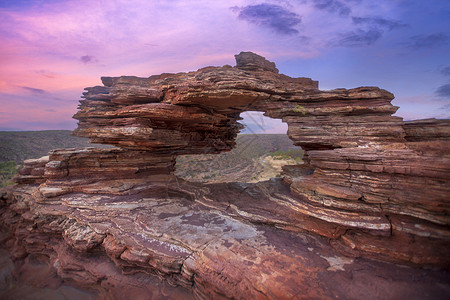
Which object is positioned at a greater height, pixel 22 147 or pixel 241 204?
pixel 22 147

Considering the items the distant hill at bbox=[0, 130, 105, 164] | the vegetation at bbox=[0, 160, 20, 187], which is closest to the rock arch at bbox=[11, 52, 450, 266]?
the vegetation at bbox=[0, 160, 20, 187]

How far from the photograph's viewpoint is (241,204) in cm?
1011

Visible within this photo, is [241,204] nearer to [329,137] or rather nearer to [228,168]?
[329,137]

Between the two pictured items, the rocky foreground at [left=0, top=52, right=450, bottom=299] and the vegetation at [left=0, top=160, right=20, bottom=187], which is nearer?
the rocky foreground at [left=0, top=52, right=450, bottom=299]

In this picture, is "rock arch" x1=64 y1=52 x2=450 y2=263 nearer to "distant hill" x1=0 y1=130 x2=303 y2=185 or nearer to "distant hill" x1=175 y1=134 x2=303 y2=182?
"distant hill" x1=175 y1=134 x2=303 y2=182

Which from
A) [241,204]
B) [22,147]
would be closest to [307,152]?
[241,204]

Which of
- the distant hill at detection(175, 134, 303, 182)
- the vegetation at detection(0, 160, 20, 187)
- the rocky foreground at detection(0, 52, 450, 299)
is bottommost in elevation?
the distant hill at detection(175, 134, 303, 182)

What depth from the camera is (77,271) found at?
28.6 feet

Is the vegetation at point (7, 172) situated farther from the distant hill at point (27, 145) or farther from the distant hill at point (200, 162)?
the distant hill at point (27, 145)

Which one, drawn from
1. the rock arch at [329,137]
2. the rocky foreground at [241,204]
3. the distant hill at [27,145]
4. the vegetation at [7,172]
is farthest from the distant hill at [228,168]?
the distant hill at [27,145]

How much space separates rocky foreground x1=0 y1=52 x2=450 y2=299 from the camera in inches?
237

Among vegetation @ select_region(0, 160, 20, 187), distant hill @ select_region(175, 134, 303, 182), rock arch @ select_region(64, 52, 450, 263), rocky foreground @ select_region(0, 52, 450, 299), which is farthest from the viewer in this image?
distant hill @ select_region(175, 134, 303, 182)

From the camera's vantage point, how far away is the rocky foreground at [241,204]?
6020mm

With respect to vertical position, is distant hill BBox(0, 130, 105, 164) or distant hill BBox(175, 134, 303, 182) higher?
distant hill BBox(0, 130, 105, 164)
